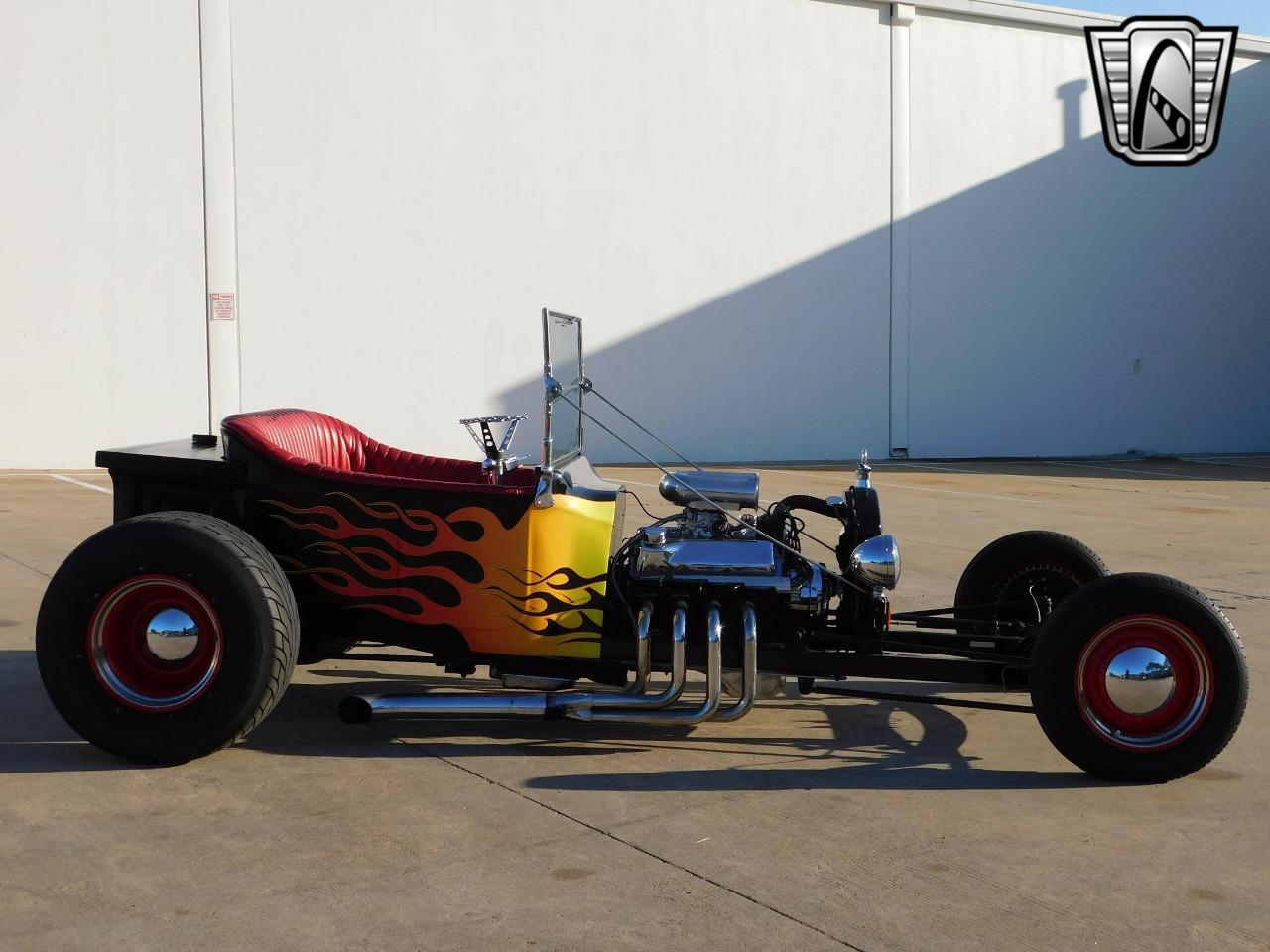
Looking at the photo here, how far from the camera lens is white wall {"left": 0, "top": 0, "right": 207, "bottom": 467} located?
51.2 feet

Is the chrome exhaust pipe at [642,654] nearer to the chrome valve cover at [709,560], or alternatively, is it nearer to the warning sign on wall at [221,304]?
the chrome valve cover at [709,560]

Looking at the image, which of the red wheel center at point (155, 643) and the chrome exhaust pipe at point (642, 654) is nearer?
the red wheel center at point (155, 643)

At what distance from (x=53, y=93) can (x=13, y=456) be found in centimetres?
423

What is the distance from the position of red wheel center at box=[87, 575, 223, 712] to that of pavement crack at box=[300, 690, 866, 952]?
700mm

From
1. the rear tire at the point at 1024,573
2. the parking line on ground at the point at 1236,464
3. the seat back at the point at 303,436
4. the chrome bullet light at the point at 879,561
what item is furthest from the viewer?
the parking line on ground at the point at 1236,464

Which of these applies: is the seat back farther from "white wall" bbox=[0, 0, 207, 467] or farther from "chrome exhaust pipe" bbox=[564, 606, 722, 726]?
"white wall" bbox=[0, 0, 207, 467]

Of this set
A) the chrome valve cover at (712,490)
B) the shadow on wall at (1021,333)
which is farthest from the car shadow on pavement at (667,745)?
the shadow on wall at (1021,333)

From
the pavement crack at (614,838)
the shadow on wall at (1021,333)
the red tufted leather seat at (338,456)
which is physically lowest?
the pavement crack at (614,838)

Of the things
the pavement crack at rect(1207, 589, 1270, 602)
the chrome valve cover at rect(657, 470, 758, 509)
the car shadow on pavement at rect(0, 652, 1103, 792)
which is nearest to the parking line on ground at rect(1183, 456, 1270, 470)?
the pavement crack at rect(1207, 589, 1270, 602)

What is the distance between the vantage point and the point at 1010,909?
3168 mm

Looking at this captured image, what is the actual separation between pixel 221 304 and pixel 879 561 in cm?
1355

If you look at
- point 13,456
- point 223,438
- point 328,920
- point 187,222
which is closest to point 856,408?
point 187,222

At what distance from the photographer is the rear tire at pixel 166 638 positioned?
13.5 ft

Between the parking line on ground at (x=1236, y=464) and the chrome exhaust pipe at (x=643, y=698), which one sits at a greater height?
the parking line on ground at (x=1236, y=464)
